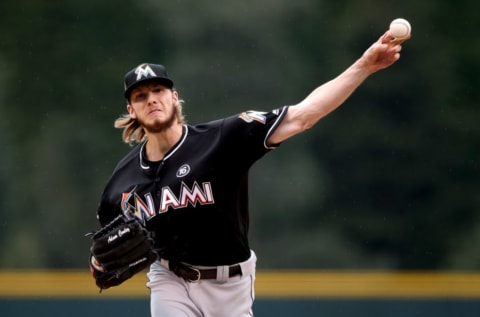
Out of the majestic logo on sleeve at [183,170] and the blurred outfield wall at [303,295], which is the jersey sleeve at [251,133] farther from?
the blurred outfield wall at [303,295]

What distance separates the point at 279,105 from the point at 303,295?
1.39 m

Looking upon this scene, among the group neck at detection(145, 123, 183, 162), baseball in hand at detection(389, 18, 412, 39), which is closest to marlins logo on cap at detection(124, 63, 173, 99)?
neck at detection(145, 123, 183, 162)

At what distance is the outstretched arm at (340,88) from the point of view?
328 centimetres

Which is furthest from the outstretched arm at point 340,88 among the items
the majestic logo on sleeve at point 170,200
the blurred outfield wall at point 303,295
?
the blurred outfield wall at point 303,295

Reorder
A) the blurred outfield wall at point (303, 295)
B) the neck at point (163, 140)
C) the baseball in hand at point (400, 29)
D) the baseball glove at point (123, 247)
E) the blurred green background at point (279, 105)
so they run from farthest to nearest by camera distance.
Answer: the blurred green background at point (279, 105) → the blurred outfield wall at point (303, 295) → the neck at point (163, 140) → the baseball glove at point (123, 247) → the baseball in hand at point (400, 29)

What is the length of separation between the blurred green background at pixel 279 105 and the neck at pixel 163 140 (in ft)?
8.32

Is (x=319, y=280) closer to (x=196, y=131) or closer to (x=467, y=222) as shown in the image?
(x=467, y=222)

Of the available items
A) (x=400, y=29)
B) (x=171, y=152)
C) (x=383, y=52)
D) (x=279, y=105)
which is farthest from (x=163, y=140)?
(x=279, y=105)

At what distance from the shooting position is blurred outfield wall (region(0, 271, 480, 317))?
5816mm

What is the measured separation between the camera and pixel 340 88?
11.0ft

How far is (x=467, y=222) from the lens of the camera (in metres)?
6.05

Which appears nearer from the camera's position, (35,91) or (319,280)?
(319,280)

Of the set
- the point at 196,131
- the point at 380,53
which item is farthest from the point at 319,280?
the point at 380,53

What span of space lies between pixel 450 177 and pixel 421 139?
0.33 metres
